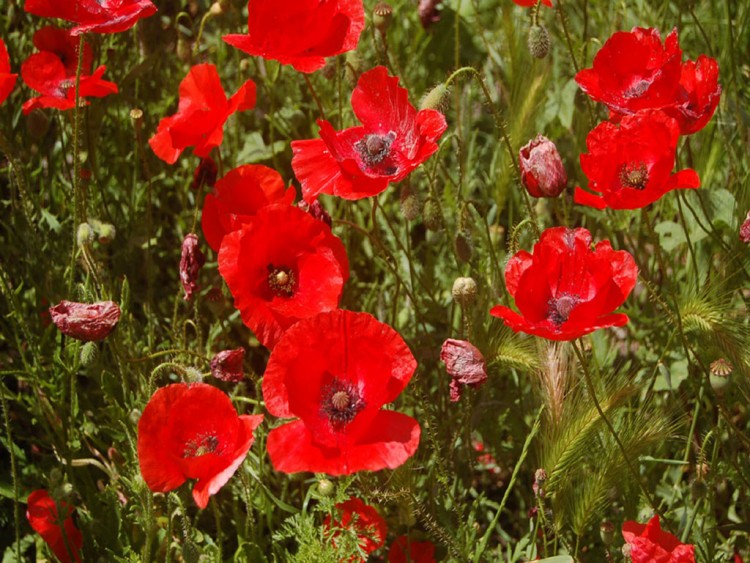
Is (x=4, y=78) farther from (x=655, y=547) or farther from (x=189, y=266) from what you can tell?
(x=655, y=547)

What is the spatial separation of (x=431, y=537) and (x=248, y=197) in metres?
0.93

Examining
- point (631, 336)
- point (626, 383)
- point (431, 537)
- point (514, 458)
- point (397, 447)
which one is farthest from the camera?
point (631, 336)

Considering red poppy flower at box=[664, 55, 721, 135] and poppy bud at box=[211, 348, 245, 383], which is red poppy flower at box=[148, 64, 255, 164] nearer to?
poppy bud at box=[211, 348, 245, 383]

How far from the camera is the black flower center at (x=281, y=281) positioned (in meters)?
2.16

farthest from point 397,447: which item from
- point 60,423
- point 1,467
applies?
point 1,467

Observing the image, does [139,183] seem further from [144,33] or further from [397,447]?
[397,447]

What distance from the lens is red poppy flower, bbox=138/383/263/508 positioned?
1.87m

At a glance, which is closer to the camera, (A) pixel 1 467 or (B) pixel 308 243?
(B) pixel 308 243

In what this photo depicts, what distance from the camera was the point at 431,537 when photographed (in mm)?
2494

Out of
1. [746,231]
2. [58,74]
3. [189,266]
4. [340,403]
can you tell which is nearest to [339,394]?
[340,403]

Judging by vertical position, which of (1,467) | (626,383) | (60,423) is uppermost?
(626,383)

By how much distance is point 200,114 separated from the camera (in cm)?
239

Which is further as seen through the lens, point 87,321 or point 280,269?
point 280,269

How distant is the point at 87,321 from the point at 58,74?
1.00 m
